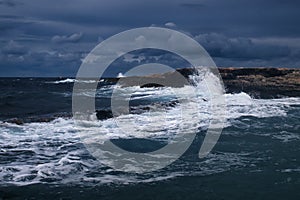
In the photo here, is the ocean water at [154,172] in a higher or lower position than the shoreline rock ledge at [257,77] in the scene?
lower

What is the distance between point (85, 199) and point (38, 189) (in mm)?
1215

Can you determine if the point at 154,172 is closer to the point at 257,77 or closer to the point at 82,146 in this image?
the point at 82,146

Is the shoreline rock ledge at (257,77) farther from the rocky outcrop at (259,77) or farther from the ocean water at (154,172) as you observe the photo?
the ocean water at (154,172)

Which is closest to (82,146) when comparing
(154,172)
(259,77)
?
(154,172)

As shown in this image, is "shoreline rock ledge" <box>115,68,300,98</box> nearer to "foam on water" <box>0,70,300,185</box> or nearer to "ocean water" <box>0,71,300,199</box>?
"foam on water" <box>0,70,300,185</box>

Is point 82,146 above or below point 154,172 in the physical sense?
above

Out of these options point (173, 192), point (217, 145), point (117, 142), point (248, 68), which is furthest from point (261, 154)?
point (248, 68)

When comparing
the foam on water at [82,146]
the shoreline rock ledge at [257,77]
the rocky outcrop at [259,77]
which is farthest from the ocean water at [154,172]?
the rocky outcrop at [259,77]

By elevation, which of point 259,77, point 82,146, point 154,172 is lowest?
point 154,172

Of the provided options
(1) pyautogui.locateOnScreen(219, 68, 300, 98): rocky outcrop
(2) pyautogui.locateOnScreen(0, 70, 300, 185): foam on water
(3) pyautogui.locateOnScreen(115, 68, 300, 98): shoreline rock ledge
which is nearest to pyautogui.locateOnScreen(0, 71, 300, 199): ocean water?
(2) pyautogui.locateOnScreen(0, 70, 300, 185): foam on water

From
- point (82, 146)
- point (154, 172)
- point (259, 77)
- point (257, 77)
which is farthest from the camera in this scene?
point (257, 77)

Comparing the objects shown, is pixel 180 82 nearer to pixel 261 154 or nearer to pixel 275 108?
pixel 275 108

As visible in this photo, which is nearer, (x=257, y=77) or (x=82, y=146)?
(x=82, y=146)

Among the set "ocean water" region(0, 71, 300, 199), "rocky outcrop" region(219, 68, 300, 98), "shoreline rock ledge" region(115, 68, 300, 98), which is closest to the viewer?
"ocean water" region(0, 71, 300, 199)
